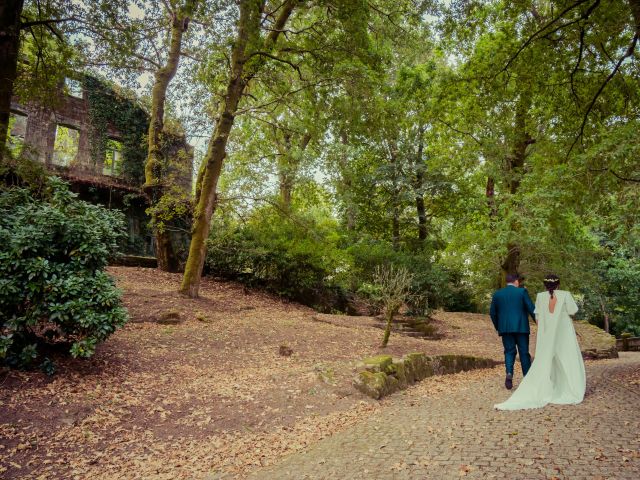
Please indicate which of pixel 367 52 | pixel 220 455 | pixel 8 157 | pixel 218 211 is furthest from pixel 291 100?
pixel 220 455

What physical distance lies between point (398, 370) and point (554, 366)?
8.83ft

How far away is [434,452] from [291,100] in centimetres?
1259

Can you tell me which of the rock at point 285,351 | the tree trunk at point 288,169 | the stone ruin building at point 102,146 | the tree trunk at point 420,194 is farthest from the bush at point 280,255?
the tree trunk at point 420,194

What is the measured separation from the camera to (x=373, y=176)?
69.3 feet

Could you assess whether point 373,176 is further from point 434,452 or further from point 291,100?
point 434,452

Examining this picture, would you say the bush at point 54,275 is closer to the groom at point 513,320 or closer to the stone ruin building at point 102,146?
the groom at point 513,320

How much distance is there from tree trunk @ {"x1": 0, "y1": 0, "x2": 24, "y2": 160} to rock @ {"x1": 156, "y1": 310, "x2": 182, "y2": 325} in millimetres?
4840

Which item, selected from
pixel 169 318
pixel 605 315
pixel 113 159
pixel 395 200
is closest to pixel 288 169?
pixel 395 200

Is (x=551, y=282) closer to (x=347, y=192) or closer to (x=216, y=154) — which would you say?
(x=216, y=154)

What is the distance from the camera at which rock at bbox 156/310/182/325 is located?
401 inches

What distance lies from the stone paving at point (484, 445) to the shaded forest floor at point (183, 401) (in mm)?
671

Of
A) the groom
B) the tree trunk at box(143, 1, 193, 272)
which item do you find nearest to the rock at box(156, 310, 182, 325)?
the tree trunk at box(143, 1, 193, 272)

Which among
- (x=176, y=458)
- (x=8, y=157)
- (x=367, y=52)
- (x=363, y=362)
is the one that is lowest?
(x=176, y=458)

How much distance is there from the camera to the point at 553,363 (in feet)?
20.0
